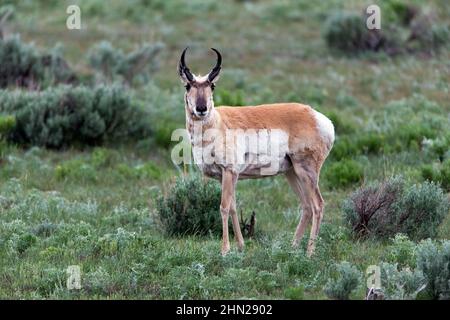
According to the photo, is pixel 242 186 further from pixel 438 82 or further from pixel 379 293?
pixel 438 82

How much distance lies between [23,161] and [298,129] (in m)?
5.45

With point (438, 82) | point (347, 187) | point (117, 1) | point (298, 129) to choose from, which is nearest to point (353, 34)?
point (438, 82)

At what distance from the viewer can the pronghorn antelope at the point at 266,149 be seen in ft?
30.5

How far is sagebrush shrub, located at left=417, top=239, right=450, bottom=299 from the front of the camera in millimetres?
7738

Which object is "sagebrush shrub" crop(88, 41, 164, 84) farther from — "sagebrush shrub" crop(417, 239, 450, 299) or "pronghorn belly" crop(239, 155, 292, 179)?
"sagebrush shrub" crop(417, 239, 450, 299)

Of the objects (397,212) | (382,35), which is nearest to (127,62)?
(382,35)

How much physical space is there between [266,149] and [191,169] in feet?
9.71

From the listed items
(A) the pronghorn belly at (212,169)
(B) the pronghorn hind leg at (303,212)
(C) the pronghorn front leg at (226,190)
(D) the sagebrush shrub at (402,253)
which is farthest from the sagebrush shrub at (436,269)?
(A) the pronghorn belly at (212,169)

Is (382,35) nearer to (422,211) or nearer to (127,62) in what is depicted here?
(127,62)

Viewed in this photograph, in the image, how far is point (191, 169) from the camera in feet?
40.3

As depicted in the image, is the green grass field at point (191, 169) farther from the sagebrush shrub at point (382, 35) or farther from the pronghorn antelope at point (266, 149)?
the sagebrush shrub at point (382, 35)

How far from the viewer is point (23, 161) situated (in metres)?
13.5

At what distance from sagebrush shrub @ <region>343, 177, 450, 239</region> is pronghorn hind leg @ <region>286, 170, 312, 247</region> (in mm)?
648

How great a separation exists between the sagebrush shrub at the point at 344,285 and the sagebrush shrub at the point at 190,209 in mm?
2863
